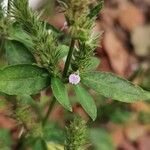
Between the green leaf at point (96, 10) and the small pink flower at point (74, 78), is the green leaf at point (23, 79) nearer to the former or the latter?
the small pink flower at point (74, 78)

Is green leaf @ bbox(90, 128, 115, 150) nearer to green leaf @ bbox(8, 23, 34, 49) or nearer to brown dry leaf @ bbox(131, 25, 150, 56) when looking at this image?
brown dry leaf @ bbox(131, 25, 150, 56)

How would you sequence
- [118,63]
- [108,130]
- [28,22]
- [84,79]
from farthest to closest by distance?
[118,63] → [108,130] → [84,79] → [28,22]

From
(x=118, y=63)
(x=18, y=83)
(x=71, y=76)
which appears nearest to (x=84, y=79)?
(x=71, y=76)

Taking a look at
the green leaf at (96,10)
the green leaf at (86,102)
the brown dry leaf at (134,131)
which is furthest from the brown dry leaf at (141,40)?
the green leaf at (96,10)

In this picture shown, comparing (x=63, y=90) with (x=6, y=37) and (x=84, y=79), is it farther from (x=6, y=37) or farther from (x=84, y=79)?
(x=6, y=37)

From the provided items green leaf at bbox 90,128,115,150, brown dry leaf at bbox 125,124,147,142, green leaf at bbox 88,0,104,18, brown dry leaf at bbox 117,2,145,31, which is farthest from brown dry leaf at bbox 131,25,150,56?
green leaf at bbox 88,0,104,18

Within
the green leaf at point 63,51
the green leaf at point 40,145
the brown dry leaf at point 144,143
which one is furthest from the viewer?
the brown dry leaf at point 144,143

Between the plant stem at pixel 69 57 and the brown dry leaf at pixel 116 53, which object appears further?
the brown dry leaf at pixel 116 53
